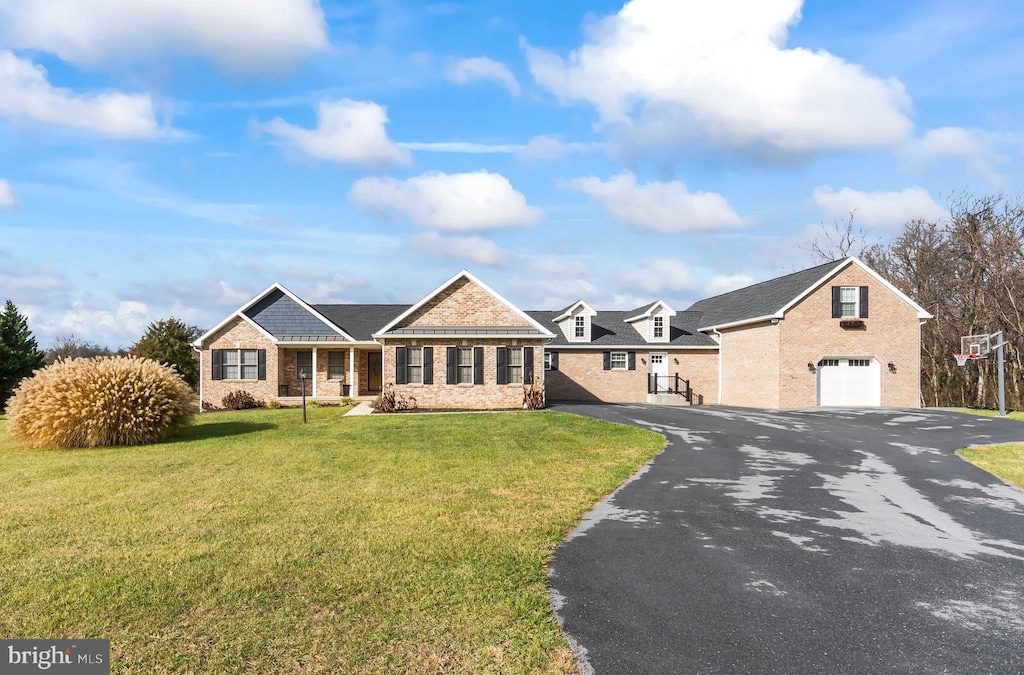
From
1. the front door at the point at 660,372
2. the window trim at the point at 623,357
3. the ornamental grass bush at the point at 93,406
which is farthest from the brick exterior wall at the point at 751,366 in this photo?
the ornamental grass bush at the point at 93,406

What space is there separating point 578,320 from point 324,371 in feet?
42.0

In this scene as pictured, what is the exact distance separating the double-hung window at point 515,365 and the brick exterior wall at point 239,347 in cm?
1064

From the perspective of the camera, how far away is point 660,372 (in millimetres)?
31828

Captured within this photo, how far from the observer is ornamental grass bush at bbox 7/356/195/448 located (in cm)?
1543

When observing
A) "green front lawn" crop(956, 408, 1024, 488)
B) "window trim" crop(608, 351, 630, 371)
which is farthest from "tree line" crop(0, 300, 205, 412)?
"green front lawn" crop(956, 408, 1024, 488)

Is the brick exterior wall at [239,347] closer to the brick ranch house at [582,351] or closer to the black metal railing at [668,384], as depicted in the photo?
the brick ranch house at [582,351]

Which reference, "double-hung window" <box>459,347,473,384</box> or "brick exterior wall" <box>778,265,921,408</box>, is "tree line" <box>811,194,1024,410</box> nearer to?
"brick exterior wall" <box>778,265,921,408</box>

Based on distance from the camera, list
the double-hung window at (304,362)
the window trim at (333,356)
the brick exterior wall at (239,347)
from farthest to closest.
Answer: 1. the window trim at (333,356)
2. the double-hung window at (304,362)
3. the brick exterior wall at (239,347)

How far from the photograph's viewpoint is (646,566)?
6.13m

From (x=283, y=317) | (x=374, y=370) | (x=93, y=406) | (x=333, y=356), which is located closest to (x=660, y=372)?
(x=374, y=370)

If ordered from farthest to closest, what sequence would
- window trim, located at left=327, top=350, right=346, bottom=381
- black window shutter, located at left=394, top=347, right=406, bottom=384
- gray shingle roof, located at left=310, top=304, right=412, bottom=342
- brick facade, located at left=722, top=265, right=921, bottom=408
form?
gray shingle roof, located at left=310, top=304, right=412, bottom=342 < window trim, located at left=327, top=350, right=346, bottom=381 < brick facade, located at left=722, top=265, right=921, bottom=408 < black window shutter, located at left=394, top=347, right=406, bottom=384

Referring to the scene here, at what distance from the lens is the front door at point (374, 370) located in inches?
1195

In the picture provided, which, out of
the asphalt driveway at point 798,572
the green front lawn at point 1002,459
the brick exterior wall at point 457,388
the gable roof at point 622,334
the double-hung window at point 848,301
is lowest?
the green front lawn at point 1002,459

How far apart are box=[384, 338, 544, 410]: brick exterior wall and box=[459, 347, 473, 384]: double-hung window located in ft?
0.67
